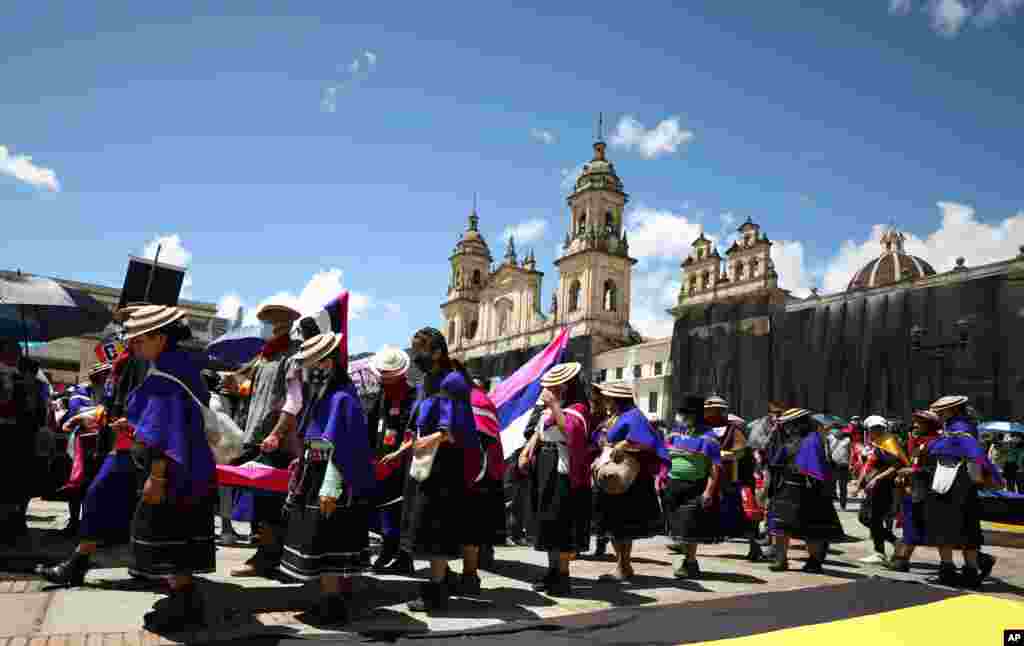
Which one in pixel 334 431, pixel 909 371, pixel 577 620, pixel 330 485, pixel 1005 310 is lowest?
pixel 577 620

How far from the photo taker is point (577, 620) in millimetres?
4844

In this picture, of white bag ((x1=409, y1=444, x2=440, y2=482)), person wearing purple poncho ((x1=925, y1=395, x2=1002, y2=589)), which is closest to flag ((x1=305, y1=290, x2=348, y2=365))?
white bag ((x1=409, y1=444, x2=440, y2=482))

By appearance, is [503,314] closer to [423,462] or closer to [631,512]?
[631,512]

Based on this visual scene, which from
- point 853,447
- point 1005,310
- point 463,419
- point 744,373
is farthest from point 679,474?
point 744,373

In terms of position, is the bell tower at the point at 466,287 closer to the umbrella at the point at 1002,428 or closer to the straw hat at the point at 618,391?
the umbrella at the point at 1002,428

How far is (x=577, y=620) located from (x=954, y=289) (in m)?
25.8

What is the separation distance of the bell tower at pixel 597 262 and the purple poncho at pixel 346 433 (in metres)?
46.6

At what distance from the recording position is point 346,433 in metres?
4.49

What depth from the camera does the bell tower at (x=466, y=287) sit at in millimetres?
70750

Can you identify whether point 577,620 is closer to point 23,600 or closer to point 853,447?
point 23,600

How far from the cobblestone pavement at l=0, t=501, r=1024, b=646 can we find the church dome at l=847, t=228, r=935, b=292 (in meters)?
52.2

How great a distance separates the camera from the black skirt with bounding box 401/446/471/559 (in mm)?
4871

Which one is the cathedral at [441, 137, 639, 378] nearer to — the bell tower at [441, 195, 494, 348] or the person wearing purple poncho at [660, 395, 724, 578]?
the bell tower at [441, 195, 494, 348]

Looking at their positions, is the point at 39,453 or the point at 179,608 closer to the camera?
the point at 179,608
